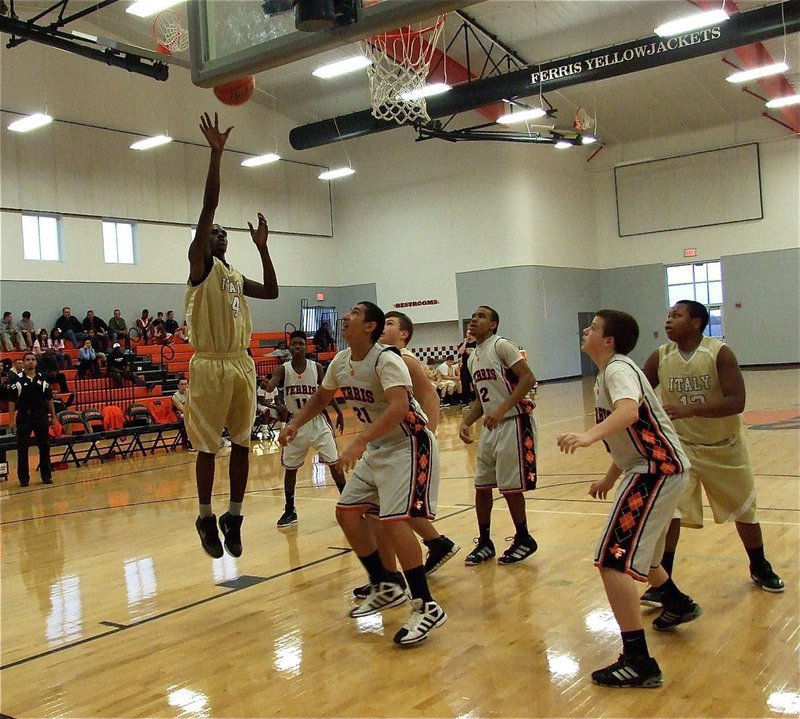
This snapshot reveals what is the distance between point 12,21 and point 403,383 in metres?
13.0

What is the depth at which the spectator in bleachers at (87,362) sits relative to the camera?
1806 centimetres

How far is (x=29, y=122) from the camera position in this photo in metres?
17.9

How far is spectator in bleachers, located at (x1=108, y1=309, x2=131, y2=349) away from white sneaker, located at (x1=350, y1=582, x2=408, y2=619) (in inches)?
647

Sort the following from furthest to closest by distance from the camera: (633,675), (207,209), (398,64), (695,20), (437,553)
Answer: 1. (695,20)
2. (398,64)
3. (437,553)
4. (207,209)
5. (633,675)

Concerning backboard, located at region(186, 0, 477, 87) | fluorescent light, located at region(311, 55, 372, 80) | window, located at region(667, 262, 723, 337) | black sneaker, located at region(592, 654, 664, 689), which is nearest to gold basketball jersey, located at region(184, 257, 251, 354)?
backboard, located at region(186, 0, 477, 87)

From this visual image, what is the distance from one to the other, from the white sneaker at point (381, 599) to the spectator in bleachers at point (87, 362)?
14.8 meters

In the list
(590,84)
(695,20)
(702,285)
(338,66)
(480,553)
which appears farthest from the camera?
(702,285)

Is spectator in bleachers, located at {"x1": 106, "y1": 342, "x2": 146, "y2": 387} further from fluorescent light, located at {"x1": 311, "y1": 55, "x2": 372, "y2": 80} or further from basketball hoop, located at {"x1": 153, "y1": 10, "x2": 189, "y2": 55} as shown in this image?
basketball hoop, located at {"x1": 153, "y1": 10, "x2": 189, "y2": 55}

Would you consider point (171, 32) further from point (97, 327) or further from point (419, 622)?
point (97, 327)

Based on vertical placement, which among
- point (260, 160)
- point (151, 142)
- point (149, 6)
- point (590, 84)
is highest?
point (590, 84)

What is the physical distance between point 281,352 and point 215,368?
16751mm

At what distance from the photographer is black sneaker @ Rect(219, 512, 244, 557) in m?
4.72

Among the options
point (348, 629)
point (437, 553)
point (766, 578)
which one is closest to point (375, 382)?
point (348, 629)

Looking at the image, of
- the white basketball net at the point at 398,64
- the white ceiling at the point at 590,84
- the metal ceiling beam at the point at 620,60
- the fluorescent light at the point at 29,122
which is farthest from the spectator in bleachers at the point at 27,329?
the white basketball net at the point at 398,64
